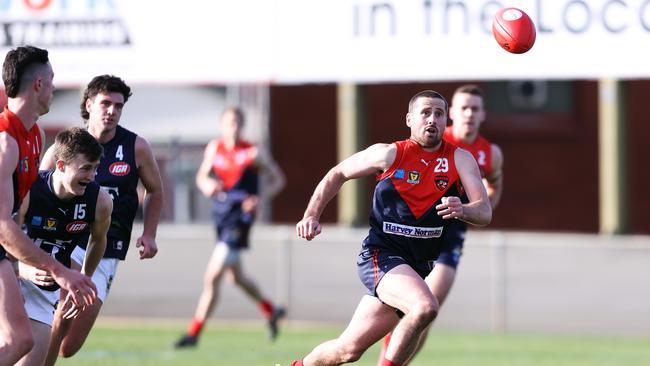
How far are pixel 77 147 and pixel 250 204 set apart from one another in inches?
253

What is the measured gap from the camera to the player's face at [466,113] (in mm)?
10844

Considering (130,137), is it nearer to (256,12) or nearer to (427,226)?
(427,226)

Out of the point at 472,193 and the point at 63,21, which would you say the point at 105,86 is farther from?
the point at 63,21

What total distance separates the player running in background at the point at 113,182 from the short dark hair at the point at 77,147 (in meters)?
0.91

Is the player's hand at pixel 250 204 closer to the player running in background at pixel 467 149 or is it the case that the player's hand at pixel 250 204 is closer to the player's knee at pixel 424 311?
the player running in background at pixel 467 149

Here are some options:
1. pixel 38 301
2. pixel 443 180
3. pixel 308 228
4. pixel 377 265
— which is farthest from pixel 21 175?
pixel 443 180

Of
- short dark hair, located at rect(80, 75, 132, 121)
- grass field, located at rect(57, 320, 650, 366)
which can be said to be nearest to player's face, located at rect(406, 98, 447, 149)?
short dark hair, located at rect(80, 75, 132, 121)

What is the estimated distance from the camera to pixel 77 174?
25.9ft

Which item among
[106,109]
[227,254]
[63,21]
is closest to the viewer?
[106,109]

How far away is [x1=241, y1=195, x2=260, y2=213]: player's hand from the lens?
1422 cm

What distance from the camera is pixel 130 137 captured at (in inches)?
363

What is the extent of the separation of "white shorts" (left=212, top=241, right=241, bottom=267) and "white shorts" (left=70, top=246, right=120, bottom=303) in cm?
457

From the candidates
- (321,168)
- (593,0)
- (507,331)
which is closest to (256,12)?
(593,0)

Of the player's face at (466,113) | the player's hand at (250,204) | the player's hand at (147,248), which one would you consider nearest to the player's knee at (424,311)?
the player's hand at (147,248)
